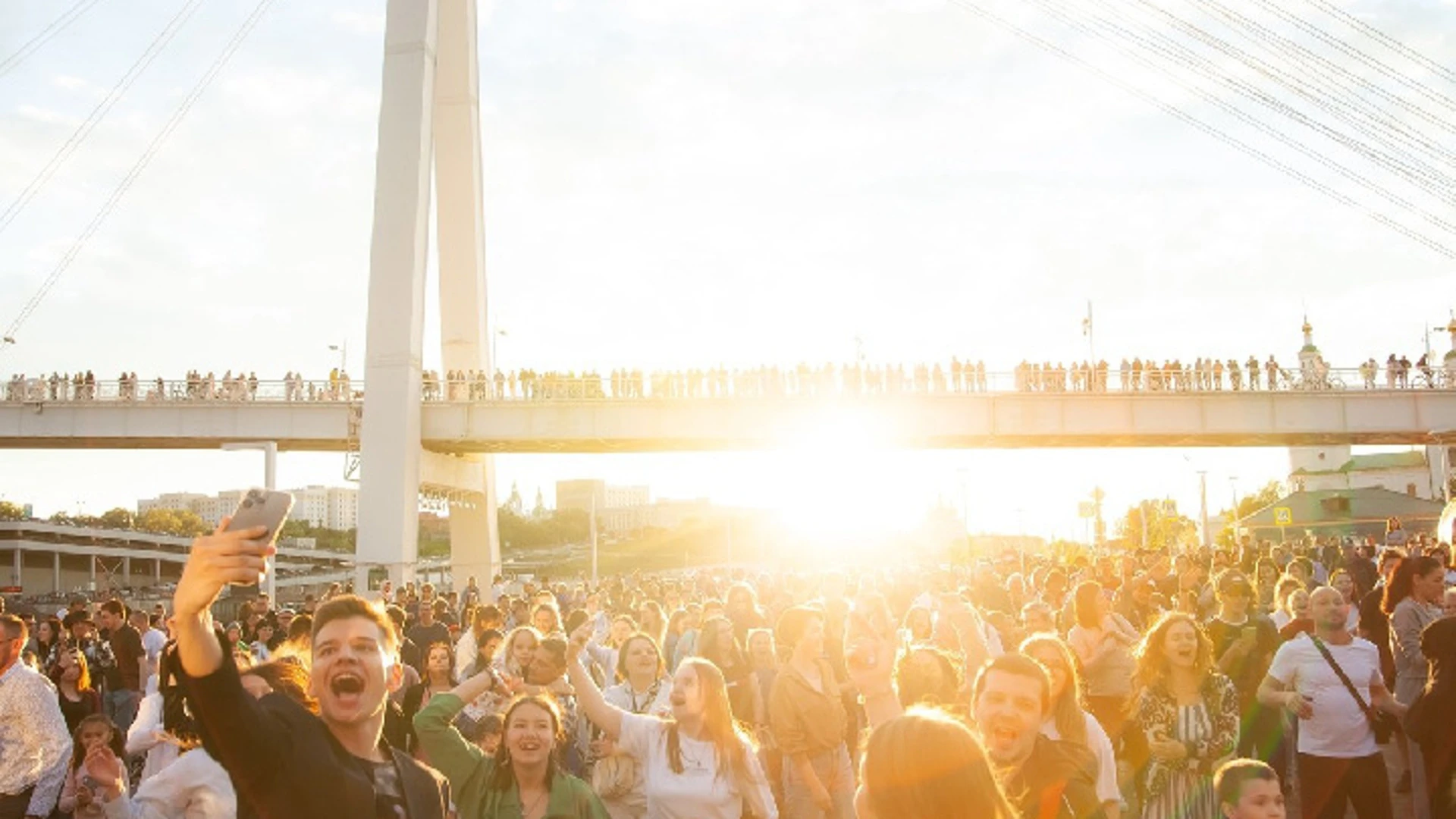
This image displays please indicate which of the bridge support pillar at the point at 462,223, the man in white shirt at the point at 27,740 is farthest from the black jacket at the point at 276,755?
the bridge support pillar at the point at 462,223

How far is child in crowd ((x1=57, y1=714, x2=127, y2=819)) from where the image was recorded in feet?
22.6

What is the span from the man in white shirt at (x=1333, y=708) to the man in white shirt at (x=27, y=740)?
747 centimetres

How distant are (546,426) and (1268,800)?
42125mm

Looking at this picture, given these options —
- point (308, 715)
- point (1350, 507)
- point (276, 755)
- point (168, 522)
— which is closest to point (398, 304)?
point (308, 715)

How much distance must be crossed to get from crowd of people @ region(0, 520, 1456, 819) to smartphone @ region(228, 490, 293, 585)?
48mm

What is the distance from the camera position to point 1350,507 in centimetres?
7162

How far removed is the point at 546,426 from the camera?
46344mm

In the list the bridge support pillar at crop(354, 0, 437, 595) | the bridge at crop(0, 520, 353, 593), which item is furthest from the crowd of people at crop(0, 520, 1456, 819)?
the bridge at crop(0, 520, 353, 593)

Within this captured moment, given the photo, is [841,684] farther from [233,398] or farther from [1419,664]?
[233,398]

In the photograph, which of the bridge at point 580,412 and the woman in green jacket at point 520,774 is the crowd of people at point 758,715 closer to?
the woman in green jacket at point 520,774

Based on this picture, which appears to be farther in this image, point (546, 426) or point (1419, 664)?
point (546, 426)

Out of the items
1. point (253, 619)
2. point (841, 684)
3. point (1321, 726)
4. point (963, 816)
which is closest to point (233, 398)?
point (253, 619)

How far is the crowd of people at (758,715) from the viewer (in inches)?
131

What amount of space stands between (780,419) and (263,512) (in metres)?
44.6
